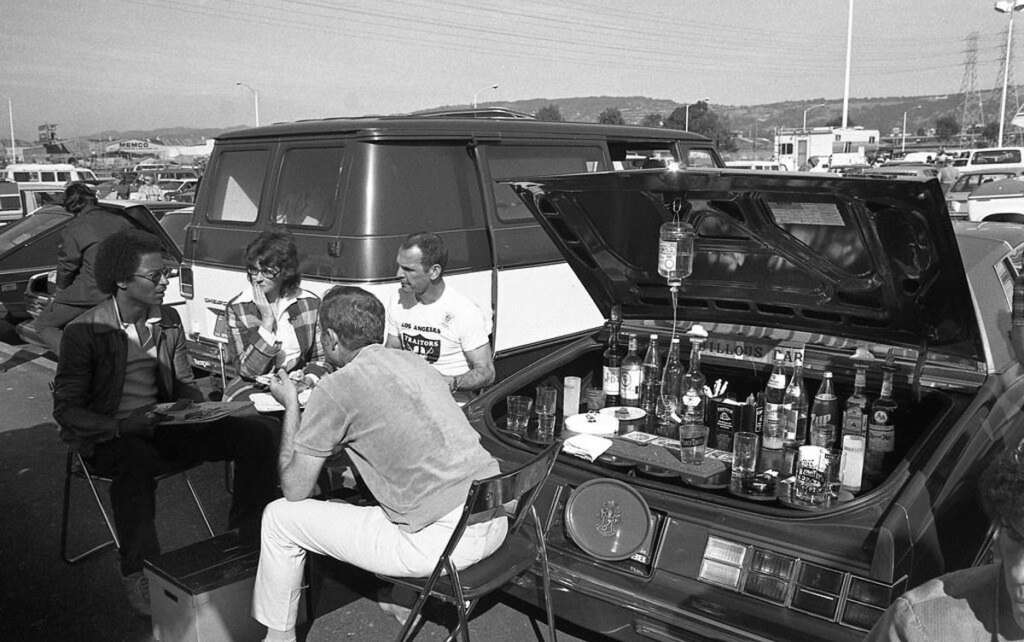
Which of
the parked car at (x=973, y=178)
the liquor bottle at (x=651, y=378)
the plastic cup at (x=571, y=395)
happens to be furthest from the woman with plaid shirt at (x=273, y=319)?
the parked car at (x=973, y=178)

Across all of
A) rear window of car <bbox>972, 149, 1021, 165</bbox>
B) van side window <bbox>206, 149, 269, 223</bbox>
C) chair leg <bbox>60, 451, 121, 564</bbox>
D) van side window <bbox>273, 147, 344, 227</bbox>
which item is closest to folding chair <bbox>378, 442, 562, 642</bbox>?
chair leg <bbox>60, 451, 121, 564</bbox>

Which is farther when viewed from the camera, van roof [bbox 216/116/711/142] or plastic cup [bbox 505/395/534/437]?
van roof [bbox 216/116/711/142]

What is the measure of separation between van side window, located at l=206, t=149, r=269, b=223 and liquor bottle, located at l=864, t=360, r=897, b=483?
4149 mm

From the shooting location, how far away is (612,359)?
3703mm

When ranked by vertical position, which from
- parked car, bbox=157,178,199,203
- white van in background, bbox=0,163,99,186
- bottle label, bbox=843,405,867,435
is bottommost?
bottle label, bbox=843,405,867,435

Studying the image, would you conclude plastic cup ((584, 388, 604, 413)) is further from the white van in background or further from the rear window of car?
the white van in background

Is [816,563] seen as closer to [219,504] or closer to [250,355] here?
[250,355]

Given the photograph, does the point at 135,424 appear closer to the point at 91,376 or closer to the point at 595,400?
the point at 91,376

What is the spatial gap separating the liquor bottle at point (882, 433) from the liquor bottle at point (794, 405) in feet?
0.94

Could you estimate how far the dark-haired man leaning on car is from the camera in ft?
11.1

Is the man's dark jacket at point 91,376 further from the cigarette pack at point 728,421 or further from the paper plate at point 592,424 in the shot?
the cigarette pack at point 728,421

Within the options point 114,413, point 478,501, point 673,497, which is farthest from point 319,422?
point 114,413

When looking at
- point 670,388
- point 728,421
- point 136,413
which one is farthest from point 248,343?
point 728,421

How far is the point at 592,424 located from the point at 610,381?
1.31 feet
